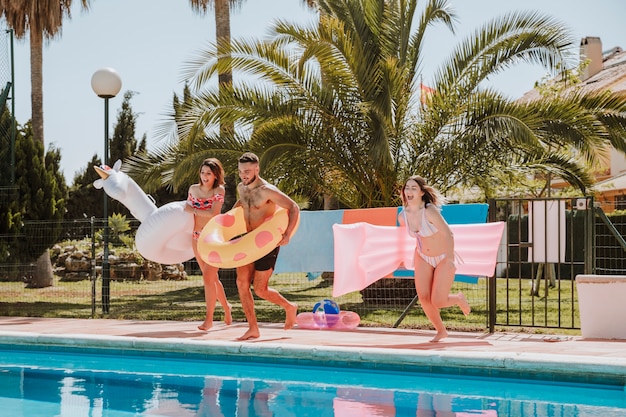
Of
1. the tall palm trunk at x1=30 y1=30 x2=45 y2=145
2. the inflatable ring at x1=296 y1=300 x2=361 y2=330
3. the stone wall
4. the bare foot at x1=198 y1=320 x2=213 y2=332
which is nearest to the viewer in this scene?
the bare foot at x1=198 y1=320 x2=213 y2=332

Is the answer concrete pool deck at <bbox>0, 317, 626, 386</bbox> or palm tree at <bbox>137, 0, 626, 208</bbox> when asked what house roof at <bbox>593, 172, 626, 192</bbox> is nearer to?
palm tree at <bbox>137, 0, 626, 208</bbox>

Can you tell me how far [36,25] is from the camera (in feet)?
70.2

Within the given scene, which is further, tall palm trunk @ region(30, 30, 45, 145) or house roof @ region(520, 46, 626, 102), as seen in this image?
house roof @ region(520, 46, 626, 102)

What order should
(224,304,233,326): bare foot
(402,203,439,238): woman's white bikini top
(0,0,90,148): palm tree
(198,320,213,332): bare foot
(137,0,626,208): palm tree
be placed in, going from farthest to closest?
(0,0,90,148): palm tree
(137,0,626,208): palm tree
(224,304,233,326): bare foot
(198,320,213,332): bare foot
(402,203,439,238): woman's white bikini top

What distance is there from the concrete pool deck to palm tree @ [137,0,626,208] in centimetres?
360

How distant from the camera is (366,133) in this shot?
13242 mm

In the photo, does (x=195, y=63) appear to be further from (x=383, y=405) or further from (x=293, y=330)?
(x=383, y=405)

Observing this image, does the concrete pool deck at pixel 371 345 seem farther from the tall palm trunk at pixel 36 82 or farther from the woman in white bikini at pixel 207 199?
the tall palm trunk at pixel 36 82

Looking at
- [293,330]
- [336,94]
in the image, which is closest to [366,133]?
[336,94]

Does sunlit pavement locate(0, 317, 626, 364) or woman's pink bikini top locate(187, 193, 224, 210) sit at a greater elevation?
woman's pink bikini top locate(187, 193, 224, 210)

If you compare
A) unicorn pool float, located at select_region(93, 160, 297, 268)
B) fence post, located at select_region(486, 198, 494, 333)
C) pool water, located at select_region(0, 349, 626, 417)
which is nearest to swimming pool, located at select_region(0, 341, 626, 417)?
pool water, located at select_region(0, 349, 626, 417)

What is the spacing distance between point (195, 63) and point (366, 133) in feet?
9.71

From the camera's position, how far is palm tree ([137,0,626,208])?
12562 millimetres

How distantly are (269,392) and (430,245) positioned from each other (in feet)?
7.82
